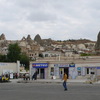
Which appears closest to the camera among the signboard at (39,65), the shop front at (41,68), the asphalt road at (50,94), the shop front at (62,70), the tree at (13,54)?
the asphalt road at (50,94)

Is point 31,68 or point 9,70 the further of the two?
point 9,70

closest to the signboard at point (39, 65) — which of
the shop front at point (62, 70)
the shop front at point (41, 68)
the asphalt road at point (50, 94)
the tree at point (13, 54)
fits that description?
the shop front at point (41, 68)

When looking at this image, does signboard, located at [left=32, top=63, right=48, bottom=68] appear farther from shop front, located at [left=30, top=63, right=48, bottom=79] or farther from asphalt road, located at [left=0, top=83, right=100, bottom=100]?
asphalt road, located at [left=0, top=83, right=100, bottom=100]

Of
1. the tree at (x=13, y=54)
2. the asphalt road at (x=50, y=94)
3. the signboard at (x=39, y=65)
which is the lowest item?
the asphalt road at (x=50, y=94)

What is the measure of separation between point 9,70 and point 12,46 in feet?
242

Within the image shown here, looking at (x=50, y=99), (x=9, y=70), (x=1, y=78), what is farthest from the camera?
(x=9, y=70)

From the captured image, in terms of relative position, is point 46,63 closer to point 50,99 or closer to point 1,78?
point 1,78

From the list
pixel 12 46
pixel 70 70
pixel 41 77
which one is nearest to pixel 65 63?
pixel 70 70

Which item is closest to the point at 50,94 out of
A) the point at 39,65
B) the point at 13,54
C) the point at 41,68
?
the point at 39,65

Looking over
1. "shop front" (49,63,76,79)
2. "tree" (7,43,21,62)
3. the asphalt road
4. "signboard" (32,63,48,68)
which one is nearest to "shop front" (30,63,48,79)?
"signboard" (32,63,48,68)

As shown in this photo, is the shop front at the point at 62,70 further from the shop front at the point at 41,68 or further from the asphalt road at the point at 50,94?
the asphalt road at the point at 50,94

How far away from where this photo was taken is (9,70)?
73250 mm

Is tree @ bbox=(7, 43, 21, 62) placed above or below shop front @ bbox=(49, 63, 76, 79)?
above

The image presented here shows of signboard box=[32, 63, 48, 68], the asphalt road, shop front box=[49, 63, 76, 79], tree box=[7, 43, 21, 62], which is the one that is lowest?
the asphalt road
